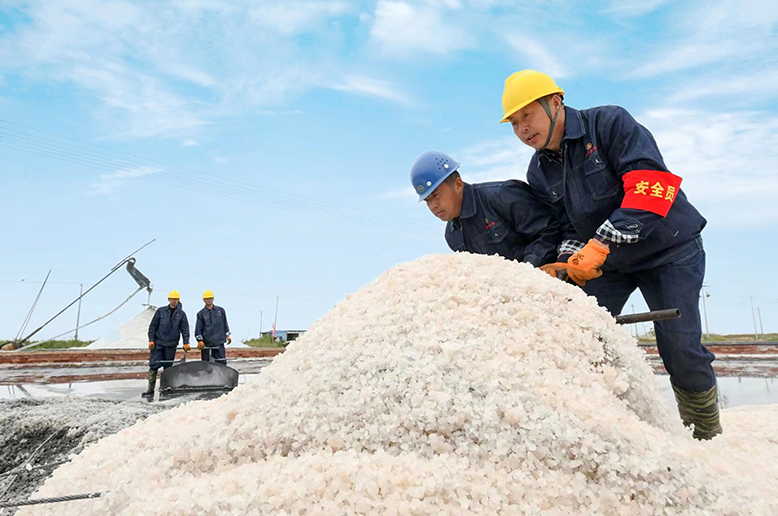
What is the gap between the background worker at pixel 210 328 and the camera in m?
8.78

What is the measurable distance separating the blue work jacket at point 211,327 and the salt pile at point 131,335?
8.28 metres

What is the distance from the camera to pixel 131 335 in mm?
16500

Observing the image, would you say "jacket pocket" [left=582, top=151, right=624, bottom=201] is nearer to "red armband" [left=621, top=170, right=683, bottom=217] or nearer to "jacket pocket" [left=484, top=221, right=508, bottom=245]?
"red armband" [left=621, top=170, right=683, bottom=217]

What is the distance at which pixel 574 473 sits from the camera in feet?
4.14

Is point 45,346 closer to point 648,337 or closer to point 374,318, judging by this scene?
point 374,318

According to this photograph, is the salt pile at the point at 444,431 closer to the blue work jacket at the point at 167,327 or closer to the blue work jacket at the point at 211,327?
the blue work jacket at the point at 167,327

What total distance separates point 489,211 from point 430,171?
37 cm

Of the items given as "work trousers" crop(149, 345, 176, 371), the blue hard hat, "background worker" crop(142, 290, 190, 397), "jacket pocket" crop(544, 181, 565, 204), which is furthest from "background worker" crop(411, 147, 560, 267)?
"work trousers" crop(149, 345, 176, 371)

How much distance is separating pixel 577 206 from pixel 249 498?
6.12ft

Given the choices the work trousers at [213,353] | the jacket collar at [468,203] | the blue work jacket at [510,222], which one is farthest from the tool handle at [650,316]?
the work trousers at [213,353]

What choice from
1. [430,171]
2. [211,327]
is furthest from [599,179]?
[211,327]

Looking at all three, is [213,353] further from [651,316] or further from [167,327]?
[651,316]

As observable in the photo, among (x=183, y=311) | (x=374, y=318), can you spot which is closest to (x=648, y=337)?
(x=183, y=311)

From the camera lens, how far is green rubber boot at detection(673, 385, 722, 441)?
2391 millimetres
